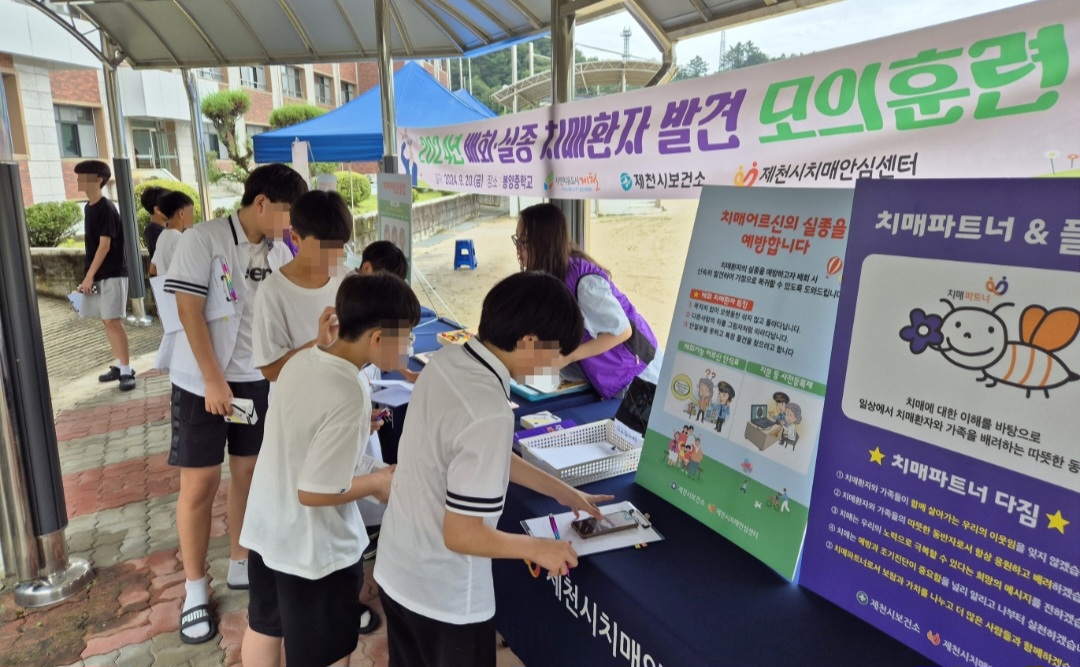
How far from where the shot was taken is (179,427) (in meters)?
2.18

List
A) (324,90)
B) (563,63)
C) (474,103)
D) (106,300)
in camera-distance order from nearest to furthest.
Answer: (563,63) → (106,300) → (474,103) → (324,90)

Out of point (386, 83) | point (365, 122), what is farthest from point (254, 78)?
point (386, 83)

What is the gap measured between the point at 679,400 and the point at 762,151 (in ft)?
2.86

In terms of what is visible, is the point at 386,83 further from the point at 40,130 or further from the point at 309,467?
the point at 40,130

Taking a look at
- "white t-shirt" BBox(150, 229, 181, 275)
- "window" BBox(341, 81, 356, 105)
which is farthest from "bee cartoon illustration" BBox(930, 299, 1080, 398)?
"window" BBox(341, 81, 356, 105)

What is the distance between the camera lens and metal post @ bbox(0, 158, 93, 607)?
7.54ft

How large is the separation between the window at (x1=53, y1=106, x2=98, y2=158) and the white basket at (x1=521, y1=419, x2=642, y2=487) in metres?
16.0

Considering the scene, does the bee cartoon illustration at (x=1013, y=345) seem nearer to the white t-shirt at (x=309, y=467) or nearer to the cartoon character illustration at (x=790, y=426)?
the cartoon character illustration at (x=790, y=426)

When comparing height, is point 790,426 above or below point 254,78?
below

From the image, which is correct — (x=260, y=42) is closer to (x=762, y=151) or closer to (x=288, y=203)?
(x=288, y=203)

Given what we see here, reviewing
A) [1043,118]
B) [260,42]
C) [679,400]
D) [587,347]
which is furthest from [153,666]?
[260,42]

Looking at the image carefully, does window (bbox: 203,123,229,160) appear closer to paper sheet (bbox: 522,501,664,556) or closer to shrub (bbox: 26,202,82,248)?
shrub (bbox: 26,202,82,248)

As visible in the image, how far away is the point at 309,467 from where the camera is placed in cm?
137

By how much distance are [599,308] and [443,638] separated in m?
1.29
